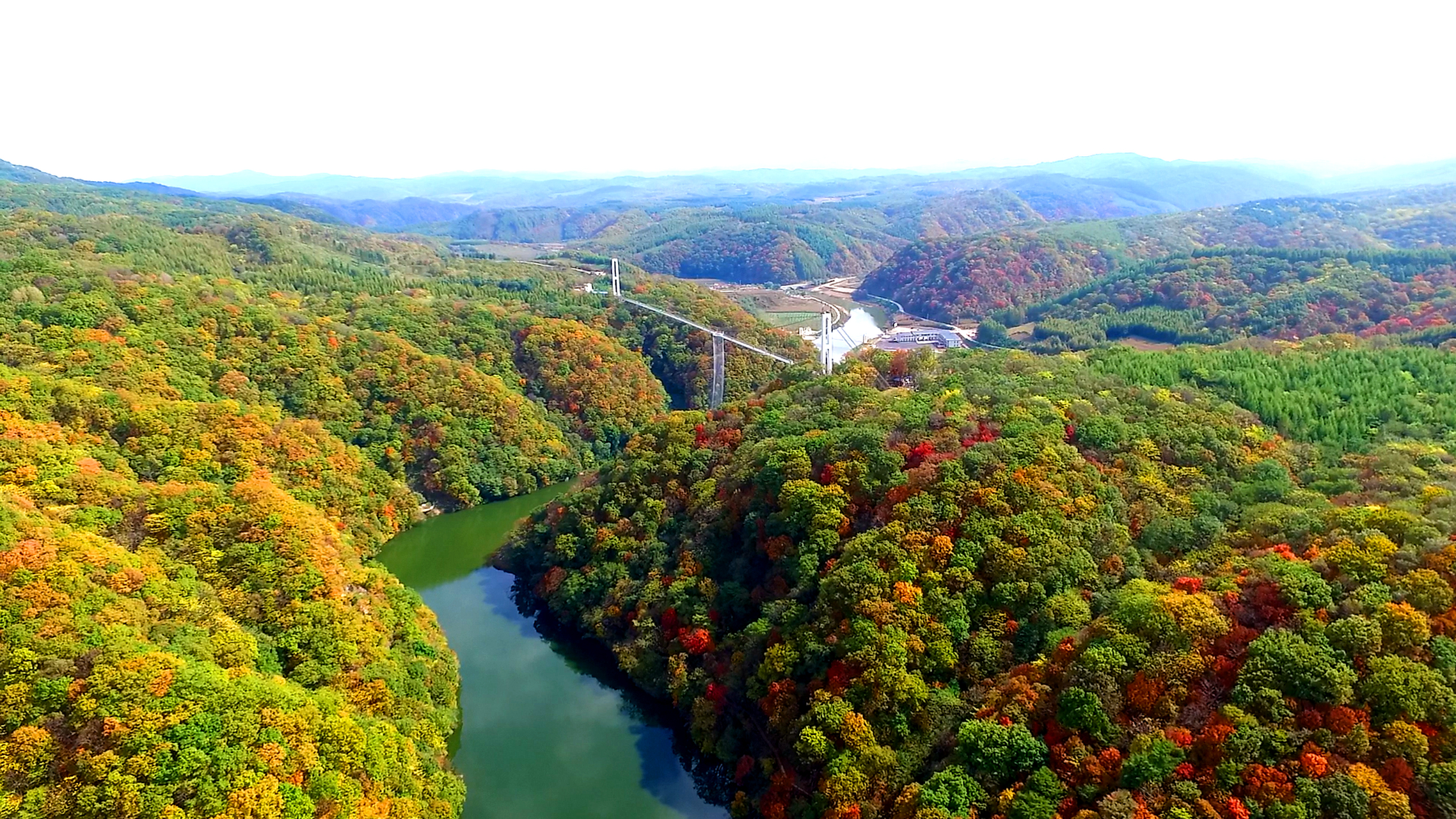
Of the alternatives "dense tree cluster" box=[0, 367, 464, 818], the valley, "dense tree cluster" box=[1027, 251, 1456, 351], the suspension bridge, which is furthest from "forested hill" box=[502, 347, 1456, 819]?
"dense tree cluster" box=[1027, 251, 1456, 351]

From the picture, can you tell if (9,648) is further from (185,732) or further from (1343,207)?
(1343,207)

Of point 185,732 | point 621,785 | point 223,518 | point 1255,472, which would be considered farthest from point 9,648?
point 1255,472

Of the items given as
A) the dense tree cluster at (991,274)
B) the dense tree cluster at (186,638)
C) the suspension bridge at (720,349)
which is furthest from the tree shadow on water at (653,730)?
the dense tree cluster at (991,274)

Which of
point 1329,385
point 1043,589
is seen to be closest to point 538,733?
point 1043,589

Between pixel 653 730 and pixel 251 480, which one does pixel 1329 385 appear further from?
pixel 251 480

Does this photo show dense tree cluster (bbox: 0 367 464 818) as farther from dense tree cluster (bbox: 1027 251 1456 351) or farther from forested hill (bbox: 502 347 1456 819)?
dense tree cluster (bbox: 1027 251 1456 351)

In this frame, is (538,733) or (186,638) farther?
(538,733)

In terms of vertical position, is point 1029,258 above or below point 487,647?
above
